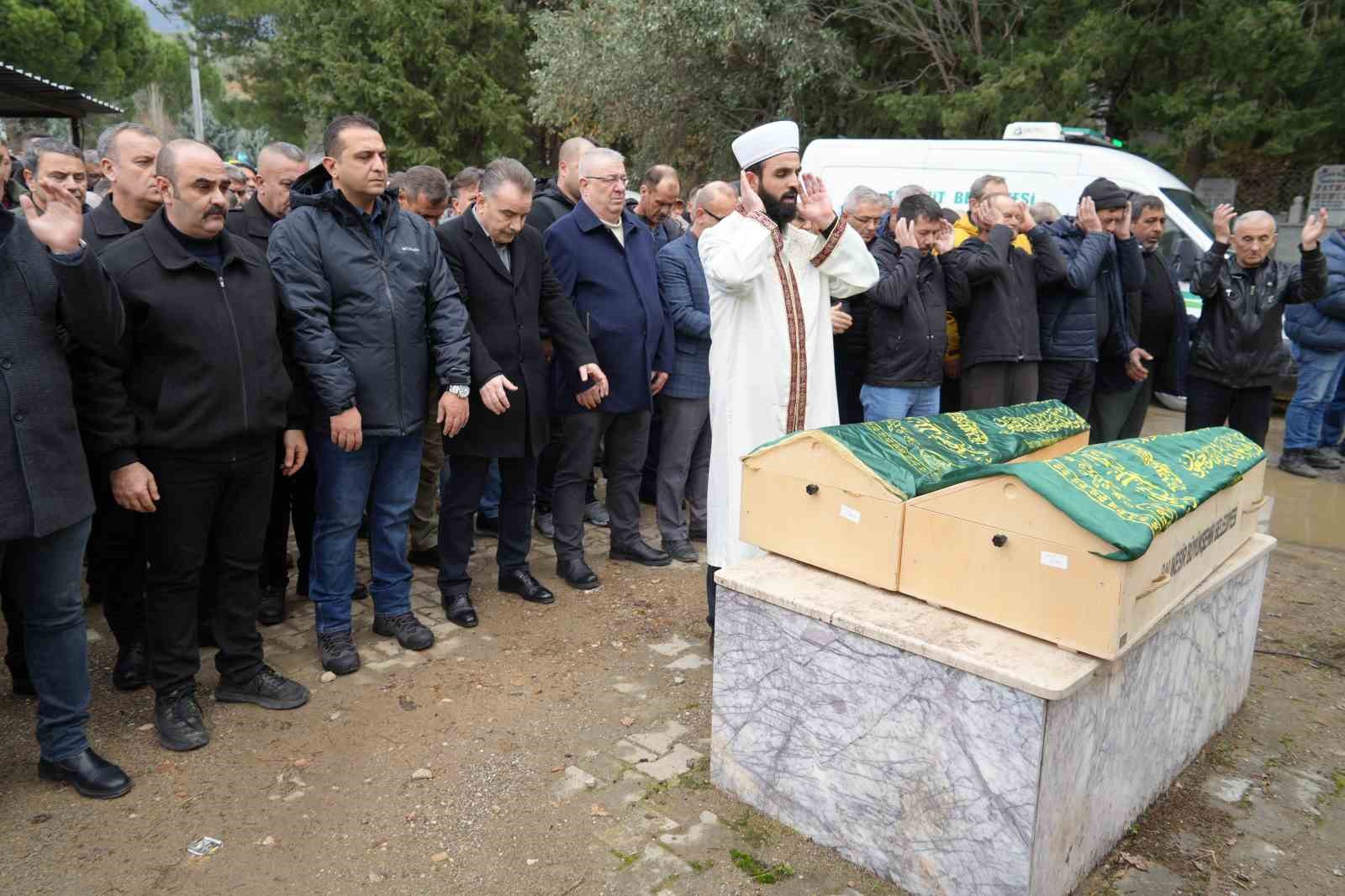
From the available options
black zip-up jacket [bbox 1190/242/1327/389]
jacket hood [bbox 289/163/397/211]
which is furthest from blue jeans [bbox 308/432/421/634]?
black zip-up jacket [bbox 1190/242/1327/389]

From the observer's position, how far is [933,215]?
5.31 metres

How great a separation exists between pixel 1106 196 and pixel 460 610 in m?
4.37

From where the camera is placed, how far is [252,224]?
4672 mm

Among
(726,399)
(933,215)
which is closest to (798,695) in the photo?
(726,399)

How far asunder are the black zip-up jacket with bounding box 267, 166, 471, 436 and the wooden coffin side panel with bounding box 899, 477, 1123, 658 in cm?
215

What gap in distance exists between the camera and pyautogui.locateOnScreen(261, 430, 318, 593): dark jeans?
15.1 feet

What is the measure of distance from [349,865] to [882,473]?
6.38ft

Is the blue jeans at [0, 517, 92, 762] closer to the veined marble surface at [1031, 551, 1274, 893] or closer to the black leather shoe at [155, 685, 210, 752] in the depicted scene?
the black leather shoe at [155, 685, 210, 752]

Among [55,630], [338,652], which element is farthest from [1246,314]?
[55,630]

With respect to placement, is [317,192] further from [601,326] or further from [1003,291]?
[1003,291]

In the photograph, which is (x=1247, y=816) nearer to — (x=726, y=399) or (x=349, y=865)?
(x=726, y=399)

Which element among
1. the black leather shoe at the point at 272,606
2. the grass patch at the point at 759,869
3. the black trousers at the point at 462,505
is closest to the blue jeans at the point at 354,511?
the black trousers at the point at 462,505

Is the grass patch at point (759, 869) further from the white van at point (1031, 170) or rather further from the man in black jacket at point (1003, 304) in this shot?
the white van at point (1031, 170)

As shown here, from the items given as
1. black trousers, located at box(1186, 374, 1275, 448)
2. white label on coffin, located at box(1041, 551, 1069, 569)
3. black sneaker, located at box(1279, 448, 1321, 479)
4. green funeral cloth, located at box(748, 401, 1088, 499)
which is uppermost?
green funeral cloth, located at box(748, 401, 1088, 499)
